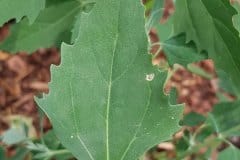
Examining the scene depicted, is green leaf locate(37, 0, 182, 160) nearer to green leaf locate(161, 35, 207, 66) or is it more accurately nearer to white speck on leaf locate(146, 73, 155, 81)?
white speck on leaf locate(146, 73, 155, 81)

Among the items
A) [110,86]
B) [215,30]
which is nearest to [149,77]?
[110,86]

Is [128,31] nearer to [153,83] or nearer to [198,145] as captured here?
[153,83]

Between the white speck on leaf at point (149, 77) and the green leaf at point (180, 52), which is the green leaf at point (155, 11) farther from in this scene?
the white speck on leaf at point (149, 77)

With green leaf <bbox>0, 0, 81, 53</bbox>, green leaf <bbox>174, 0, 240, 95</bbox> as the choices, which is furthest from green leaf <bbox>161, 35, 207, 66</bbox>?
green leaf <bbox>0, 0, 81, 53</bbox>

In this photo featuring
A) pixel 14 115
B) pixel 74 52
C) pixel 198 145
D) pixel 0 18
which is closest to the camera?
pixel 74 52

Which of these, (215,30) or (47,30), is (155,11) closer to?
(215,30)

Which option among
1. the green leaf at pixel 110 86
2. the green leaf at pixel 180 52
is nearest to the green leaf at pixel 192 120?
the green leaf at pixel 180 52

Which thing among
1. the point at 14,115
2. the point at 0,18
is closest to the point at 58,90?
the point at 0,18
